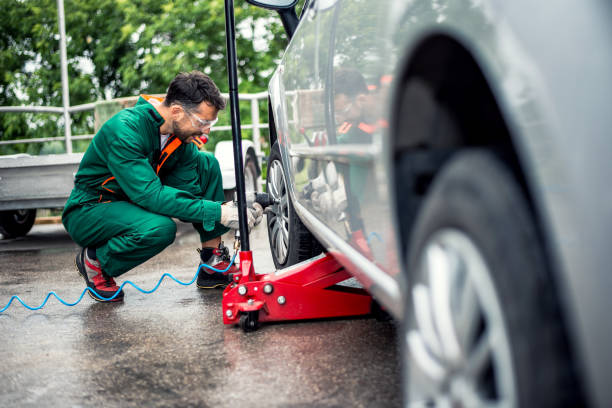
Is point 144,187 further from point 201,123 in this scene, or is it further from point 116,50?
point 116,50

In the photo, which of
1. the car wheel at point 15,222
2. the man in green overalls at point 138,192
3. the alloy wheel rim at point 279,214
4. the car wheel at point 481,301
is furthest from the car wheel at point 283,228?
the car wheel at point 15,222

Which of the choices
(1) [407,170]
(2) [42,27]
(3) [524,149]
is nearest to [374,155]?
(1) [407,170]

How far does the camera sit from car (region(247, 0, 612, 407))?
0.59 m

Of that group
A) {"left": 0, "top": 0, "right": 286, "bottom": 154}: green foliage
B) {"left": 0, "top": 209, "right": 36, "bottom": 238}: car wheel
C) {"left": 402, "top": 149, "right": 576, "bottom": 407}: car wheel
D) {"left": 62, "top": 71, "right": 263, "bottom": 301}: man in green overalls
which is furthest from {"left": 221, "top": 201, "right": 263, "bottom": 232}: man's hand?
{"left": 0, "top": 0, "right": 286, "bottom": 154}: green foliage

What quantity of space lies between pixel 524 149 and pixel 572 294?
0.17 meters

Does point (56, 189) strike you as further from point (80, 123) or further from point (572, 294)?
point (80, 123)

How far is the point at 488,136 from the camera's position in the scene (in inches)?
34.7

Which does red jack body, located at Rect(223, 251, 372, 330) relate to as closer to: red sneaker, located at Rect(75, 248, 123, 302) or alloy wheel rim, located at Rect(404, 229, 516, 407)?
red sneaker, located at Rect(75, 248, 123, 302)

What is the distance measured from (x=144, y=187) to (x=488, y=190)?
7.27 feet

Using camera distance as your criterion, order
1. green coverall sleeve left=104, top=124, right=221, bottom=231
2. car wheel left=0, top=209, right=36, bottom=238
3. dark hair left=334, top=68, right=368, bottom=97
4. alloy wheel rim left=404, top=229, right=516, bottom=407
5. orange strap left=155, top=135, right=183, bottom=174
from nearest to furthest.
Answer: alloy wheel rim left=404, top=229, right=516, bottom=407, dark hair left=334, top=68, right=368, bottom=97, green coverall sleeve left=104, top=124, right=221, bottom=231, orange strap left=155, top=135, right=183, bottom=174, car wheel left=0, top=209, right=36, bottom=238

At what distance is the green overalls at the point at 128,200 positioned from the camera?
273 centimetres

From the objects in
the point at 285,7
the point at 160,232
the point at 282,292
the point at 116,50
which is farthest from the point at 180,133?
the point at 116,50

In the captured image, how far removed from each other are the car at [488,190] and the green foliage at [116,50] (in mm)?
11161

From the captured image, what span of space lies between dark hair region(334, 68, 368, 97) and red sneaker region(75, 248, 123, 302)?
187 centimetres
